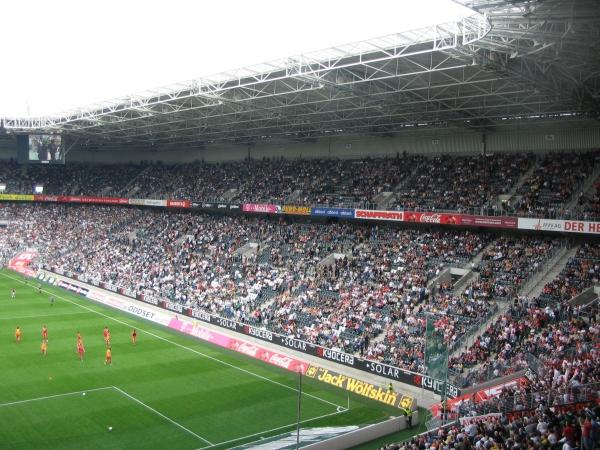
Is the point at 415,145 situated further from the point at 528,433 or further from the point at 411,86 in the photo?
the point at 528,433

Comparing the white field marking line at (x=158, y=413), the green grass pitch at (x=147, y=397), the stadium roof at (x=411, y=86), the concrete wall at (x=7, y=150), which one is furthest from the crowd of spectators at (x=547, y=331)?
the concrete wall at (x=7, y=150)

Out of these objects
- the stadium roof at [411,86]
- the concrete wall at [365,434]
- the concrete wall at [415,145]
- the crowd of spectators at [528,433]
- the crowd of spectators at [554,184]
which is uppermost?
the stadium roof at [411,86]

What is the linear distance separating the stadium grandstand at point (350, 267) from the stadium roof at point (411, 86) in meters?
0.15

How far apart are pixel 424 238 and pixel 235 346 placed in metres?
12.7

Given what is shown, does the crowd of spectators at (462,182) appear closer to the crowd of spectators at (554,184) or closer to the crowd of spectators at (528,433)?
the crowd of spectators at (554,184)

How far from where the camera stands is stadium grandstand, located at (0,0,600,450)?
20406 millimetres

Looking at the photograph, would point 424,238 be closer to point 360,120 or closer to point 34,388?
point 360,120

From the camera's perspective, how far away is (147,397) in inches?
959

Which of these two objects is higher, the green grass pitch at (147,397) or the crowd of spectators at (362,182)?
the crowd of spectators at (362,182)

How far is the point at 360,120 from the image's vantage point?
40406 millimetres

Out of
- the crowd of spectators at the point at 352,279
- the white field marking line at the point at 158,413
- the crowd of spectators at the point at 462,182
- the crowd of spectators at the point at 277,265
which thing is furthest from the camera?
the crowd of spectators at the point at 462,182

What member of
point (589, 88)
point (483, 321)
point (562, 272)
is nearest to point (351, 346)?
point (483, 321)

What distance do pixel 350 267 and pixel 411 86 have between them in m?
11.6

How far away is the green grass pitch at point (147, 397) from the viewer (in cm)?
2056
